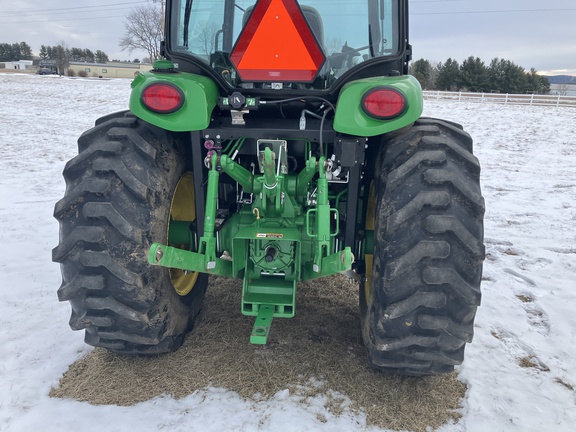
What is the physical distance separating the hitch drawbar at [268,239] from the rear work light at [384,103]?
0.38 meters

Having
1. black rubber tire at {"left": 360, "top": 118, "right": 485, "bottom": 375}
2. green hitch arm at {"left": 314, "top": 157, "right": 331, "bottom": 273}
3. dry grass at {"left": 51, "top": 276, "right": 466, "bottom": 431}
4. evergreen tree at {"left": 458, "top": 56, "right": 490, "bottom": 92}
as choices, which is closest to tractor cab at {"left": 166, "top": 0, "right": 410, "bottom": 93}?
green hitch arm at {"left": 314, "top": 157, "right": 331, "bottom": 273}

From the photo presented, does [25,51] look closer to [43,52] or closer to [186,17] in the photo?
[43,52]

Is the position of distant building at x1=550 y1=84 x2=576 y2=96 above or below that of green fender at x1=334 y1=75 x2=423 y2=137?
above

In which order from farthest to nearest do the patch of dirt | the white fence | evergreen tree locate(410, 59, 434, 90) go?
evergreen tree locate(410, 59, 434, 90)
the white fence
the patch of dirt

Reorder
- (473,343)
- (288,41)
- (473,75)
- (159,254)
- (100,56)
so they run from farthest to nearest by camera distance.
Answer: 1. (100,56)
2. (473,75)
3. (473,343)
4. (288,41)
5. (159,254)

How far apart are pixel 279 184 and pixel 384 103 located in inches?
30.1

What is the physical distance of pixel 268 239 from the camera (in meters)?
2.91

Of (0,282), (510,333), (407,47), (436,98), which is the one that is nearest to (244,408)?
(510,333)

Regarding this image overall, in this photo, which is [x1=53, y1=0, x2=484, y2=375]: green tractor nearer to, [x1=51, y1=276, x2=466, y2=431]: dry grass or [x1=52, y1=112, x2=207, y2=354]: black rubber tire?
[x1=52, y1=112, x2=207, y2=354]: black rubber tire

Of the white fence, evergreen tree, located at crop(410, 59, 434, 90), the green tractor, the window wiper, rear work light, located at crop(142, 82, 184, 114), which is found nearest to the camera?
the green tractor

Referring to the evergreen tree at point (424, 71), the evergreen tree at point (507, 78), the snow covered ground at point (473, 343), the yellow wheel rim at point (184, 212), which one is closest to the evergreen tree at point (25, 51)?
the evergreen tree at point (424, 71)

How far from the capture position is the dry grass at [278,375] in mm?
2771

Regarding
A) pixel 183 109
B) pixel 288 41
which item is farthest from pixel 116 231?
pixel 288 41

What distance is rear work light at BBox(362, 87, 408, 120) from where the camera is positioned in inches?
99.2
